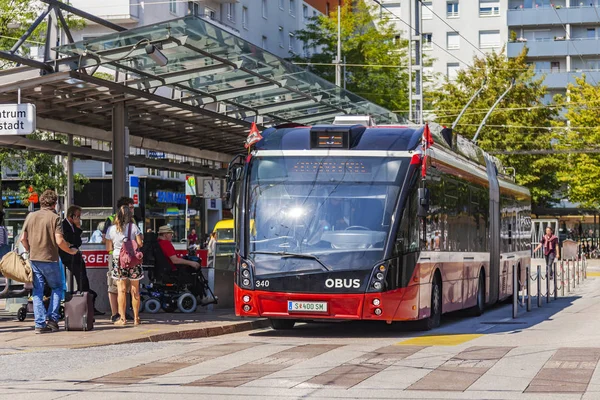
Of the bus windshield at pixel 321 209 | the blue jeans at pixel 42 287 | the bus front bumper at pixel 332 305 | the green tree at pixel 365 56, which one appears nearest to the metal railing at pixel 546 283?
the bus front bumper at pixel 332 305

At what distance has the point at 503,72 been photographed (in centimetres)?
6956

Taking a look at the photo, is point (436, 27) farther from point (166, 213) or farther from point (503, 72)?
point (166, 213)

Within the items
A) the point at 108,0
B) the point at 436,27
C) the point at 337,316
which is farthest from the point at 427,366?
the point at 436,27

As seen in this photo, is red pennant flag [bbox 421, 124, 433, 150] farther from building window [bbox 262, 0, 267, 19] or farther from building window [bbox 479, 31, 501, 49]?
building window [bbox 479, 31, 501, 49]

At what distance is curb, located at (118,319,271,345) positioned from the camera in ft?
50.7

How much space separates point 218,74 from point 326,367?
28.5ft

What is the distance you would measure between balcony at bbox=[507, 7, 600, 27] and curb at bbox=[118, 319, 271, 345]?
76.0 metres

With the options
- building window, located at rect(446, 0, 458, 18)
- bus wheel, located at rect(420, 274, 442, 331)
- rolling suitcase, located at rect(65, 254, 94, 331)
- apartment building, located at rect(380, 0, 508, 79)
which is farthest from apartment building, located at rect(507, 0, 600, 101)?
rolling suitcase, located at rect(65, 254, 94, 331)

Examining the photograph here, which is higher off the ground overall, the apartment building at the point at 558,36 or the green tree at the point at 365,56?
the apartment building at the point at 558,36

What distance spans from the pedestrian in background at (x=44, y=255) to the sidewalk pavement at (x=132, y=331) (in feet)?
0.90

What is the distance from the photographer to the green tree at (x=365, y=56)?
221 feet

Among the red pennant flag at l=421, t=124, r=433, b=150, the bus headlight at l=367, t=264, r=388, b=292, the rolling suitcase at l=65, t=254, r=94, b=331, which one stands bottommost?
the rolling suitcase at l=65, t=254, r=94, b=331

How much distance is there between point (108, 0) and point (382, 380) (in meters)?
46.6

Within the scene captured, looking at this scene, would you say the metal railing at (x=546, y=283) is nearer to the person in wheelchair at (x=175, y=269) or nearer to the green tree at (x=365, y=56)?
the person in wheelchair at (x=175, y=269)
